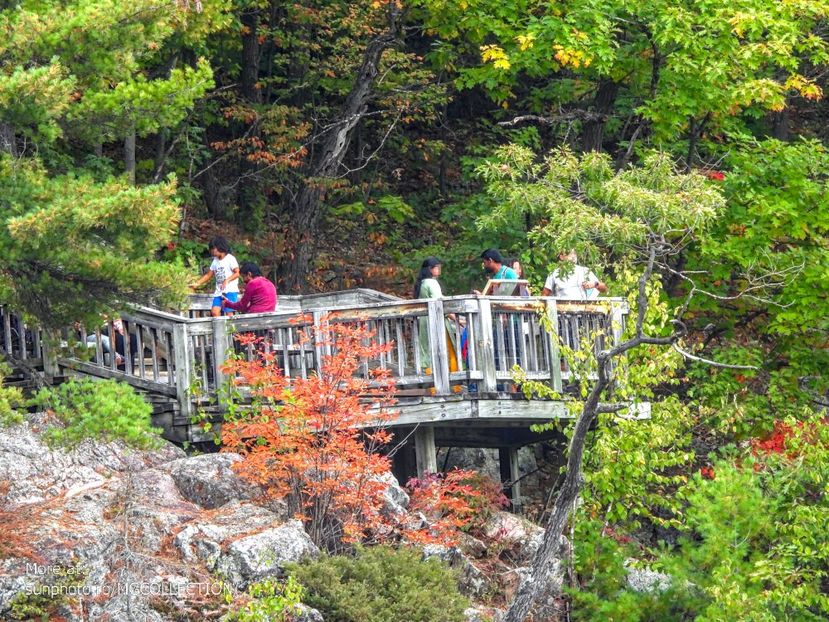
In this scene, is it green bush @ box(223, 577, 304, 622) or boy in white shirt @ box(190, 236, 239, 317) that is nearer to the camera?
green bush @ box(223, 577, 304, 622)

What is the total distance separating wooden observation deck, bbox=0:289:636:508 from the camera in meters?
14.6

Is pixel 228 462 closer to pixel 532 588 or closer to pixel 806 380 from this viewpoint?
pixel 532 588

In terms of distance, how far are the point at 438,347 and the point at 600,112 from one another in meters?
7.98

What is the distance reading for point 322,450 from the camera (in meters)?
12.9

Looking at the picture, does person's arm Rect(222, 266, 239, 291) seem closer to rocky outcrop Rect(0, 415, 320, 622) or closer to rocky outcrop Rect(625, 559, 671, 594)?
rocky outcrop Rect(0, 415, 320, 622)

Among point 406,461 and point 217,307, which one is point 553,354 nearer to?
point 406,461

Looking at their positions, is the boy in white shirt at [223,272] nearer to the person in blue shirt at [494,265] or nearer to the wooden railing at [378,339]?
the wooden railing at [378,339]

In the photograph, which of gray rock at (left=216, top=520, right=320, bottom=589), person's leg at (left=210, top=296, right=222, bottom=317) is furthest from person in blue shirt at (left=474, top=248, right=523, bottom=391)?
gray rock at (left=216, top=520, right=320, bottom=589)

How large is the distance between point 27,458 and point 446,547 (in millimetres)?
4331

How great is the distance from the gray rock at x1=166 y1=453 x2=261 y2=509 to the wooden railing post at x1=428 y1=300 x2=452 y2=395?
7.92ft

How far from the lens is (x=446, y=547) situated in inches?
531

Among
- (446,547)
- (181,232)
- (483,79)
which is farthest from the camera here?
(181,232)

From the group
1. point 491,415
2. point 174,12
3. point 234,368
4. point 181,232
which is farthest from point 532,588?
point 181,232

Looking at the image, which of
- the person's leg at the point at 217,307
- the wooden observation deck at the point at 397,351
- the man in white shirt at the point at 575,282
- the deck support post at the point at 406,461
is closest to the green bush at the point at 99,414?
the wooden observation deck at the point at 397,351
